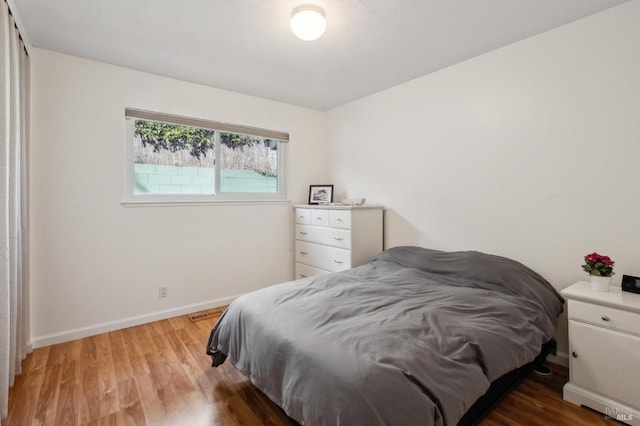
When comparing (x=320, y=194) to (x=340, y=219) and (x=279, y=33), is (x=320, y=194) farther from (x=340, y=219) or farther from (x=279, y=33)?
(x=279, y=33)

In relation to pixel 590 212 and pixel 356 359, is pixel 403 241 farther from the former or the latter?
pixel 356 359

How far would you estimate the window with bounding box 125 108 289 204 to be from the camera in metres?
2.90

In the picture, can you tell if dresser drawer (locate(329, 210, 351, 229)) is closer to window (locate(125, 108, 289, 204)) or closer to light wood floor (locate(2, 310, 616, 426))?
window (locate(125, 108, 289, 204))

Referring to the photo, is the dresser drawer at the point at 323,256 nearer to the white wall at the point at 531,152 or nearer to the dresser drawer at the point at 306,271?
the dresser drawer at the point at 306,271

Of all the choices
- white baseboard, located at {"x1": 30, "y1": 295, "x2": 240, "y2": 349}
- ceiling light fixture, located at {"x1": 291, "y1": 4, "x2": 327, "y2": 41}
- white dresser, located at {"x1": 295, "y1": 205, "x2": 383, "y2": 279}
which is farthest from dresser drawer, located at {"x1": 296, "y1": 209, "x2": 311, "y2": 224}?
ceiling light fixture, located at {"x1": 291, "y1": 4, "x2": 327, "y2": 41}

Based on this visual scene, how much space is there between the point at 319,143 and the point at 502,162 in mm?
2282

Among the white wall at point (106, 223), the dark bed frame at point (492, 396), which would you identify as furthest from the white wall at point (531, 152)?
the white wall at point (106, 223)

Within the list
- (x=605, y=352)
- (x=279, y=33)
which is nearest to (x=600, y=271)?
(x=605, y=352)

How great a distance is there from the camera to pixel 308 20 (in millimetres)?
1820

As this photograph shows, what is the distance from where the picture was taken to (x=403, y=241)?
3174mm

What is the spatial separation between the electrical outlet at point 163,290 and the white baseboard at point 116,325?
0.16 metres

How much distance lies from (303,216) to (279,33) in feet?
6.50

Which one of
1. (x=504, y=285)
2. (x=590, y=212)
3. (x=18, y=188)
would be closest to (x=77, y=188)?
(x=18, y=188)

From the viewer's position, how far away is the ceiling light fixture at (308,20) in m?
1.81
